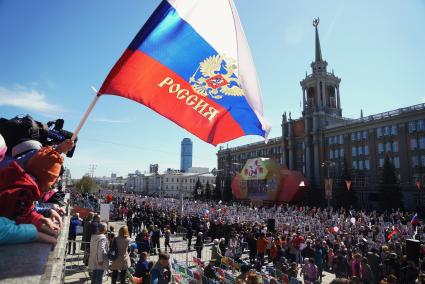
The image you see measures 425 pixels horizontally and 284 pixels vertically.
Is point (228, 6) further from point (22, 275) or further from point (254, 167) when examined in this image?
point (254, 167)

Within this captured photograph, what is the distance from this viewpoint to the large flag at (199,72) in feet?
17.7

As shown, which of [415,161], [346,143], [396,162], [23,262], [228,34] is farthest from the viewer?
[346,143]

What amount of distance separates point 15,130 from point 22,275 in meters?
1.88

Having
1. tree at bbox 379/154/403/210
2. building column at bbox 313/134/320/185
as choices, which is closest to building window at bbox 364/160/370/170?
tree at bbox 379/154/403/210

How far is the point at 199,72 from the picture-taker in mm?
5895

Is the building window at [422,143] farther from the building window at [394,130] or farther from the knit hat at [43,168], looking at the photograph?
the knit hat at [43,168]

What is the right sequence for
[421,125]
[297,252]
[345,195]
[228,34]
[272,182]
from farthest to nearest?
[272,182]
[345,195]
[421,125]
[297,252]
[228,34]

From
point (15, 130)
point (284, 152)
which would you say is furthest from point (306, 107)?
point (15, 130)

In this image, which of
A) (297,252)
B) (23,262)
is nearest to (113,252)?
(23,262)

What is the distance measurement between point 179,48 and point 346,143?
58.1 metres

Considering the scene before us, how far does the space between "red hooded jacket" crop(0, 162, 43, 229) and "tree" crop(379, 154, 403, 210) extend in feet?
163

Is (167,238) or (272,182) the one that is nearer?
(167,238)

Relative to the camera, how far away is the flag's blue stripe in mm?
5242

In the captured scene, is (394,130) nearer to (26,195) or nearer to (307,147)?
(307,147)
